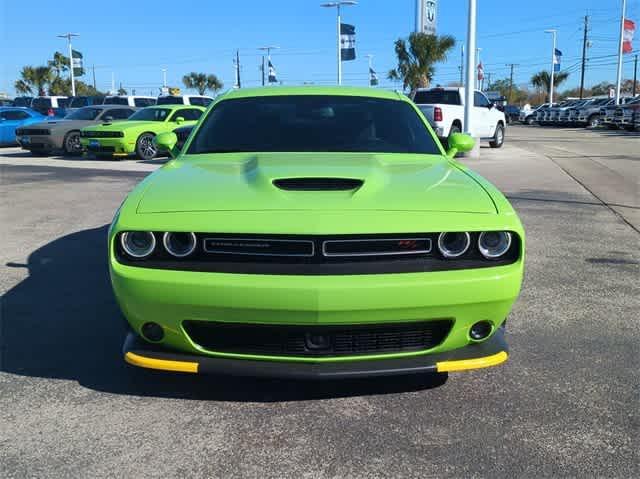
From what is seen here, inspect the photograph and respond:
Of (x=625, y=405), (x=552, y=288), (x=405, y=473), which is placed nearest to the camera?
(x=405, y=473)

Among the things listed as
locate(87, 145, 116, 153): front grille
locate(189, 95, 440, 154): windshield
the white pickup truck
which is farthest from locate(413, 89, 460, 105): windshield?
locate(189, 95, 440, 154): windshield

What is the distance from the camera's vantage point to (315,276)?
8.27 feet

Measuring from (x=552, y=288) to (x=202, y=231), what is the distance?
3.38 metres

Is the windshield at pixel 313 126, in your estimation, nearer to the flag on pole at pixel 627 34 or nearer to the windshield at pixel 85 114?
the windshield at pixel 85 114

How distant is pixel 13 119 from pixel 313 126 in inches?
767

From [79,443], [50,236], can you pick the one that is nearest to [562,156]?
[50,236]

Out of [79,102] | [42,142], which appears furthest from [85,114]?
[79,102]

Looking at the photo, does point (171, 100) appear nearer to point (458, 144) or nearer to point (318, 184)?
point (458, 144)

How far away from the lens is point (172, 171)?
11.1 feet

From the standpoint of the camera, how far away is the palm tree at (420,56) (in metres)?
37.8

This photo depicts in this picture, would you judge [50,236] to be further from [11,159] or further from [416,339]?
[11,159]

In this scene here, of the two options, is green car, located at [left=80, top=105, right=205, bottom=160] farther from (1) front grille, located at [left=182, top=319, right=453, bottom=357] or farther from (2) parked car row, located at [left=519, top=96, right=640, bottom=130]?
(2) parked car row, located at [left=519, top=96, right=640, bottom=130]

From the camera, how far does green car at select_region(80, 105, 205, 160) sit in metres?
15.2

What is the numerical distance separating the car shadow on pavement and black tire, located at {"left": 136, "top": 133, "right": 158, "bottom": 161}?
10521mm
